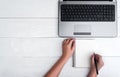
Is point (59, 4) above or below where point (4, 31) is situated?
above

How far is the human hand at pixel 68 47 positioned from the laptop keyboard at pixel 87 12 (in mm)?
113

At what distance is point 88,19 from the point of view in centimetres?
137

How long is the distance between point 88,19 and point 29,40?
325 mm

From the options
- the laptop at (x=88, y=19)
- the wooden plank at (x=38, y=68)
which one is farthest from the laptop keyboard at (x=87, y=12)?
the wooden plank at (x=38, y=68)

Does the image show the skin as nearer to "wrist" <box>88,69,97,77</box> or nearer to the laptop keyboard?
"wrist" <box>88,69,97,77</box>

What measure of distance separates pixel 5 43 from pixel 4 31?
6cm

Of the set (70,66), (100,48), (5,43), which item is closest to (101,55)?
(100,48)

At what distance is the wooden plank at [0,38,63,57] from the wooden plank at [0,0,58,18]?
131 millimetres

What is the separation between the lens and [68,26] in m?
1.36

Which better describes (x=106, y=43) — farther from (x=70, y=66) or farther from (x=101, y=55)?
(x=70, y=66)

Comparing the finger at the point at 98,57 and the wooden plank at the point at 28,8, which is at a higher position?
the wooden plank at the point at 28,8

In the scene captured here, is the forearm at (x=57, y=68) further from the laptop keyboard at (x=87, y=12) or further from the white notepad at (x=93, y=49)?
the laptop keyboard at (x=87, y=12)

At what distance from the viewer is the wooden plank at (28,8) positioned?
1393 mm

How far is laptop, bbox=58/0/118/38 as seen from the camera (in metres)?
1.36
